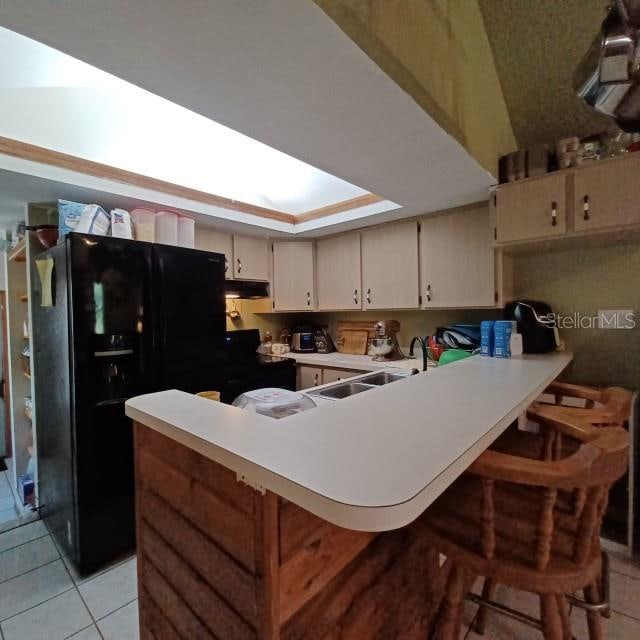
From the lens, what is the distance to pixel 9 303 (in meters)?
2.42

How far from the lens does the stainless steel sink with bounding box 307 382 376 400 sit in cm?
177

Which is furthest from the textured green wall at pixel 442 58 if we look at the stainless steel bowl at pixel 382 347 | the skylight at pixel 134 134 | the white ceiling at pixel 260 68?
the stainless steel bowl at pixel 382 347

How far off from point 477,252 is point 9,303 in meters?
3.43

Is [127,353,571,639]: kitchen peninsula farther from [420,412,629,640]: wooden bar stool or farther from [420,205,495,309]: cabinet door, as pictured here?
[420,205,495,309]: cabinet door

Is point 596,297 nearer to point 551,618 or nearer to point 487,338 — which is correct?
point 487,338

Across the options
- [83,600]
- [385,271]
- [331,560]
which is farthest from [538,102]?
[83,600]

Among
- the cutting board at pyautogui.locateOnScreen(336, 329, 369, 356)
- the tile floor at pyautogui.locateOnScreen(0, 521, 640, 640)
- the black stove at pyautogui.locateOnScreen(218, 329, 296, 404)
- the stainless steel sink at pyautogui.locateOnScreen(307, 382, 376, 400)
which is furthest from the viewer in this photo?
the cutting board at pyautogui.locateOnScreen(336, 329, 369, 356)

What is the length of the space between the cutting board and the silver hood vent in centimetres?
221

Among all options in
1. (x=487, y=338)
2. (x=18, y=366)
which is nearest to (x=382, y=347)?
(x=487, y=338)

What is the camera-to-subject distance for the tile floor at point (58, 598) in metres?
1.37

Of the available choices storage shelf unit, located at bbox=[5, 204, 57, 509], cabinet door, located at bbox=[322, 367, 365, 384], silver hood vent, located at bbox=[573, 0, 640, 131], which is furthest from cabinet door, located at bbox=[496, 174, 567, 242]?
storage shelf unit, located at bbox=[5, 204, 57, 509]

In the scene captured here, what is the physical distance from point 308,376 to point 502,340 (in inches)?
62.8

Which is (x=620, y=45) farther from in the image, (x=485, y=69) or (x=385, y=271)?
(x=385, y=271)

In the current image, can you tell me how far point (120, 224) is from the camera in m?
1.95
